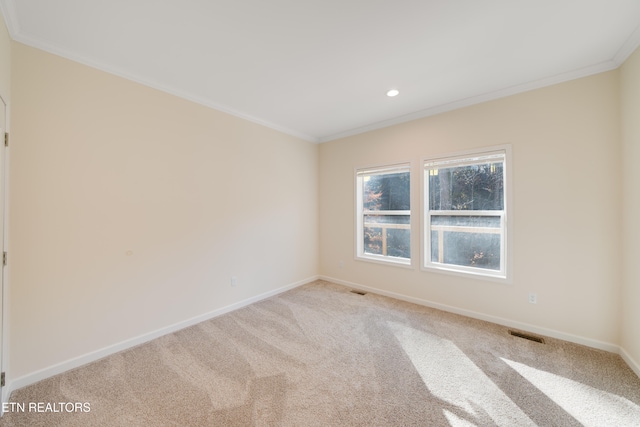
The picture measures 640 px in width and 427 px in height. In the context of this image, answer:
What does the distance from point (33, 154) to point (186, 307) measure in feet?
6.31

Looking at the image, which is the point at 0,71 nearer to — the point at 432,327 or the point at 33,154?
the point at 33,154

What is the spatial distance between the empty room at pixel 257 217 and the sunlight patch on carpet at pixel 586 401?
16mm

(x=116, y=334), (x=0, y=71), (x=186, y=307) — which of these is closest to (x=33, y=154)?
(x=0, y=71)

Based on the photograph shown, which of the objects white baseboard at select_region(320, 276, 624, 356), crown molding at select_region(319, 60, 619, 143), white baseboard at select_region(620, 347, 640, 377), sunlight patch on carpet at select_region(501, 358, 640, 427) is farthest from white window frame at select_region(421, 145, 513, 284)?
sunlight patch on carpet at select_region(501, 358, 640, 427)

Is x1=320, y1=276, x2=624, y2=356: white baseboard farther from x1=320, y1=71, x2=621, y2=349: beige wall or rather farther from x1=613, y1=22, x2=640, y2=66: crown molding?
x1=613, y1=22, x2=640, y2=66: crown molding

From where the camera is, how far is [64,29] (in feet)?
5.81

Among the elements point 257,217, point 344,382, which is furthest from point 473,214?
point 257,217

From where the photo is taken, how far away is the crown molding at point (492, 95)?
88.1 inches

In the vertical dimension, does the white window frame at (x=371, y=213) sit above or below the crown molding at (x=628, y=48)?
below

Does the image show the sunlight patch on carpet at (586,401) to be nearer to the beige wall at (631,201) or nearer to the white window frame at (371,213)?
the beige wall at (631,201)

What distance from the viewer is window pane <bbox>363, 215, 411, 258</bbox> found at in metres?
3.62

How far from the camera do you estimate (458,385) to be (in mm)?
1808

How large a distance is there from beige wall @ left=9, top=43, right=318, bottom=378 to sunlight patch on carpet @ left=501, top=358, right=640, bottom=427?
316 cm

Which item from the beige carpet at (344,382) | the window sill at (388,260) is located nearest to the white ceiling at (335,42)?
the window sill at (388,260)
